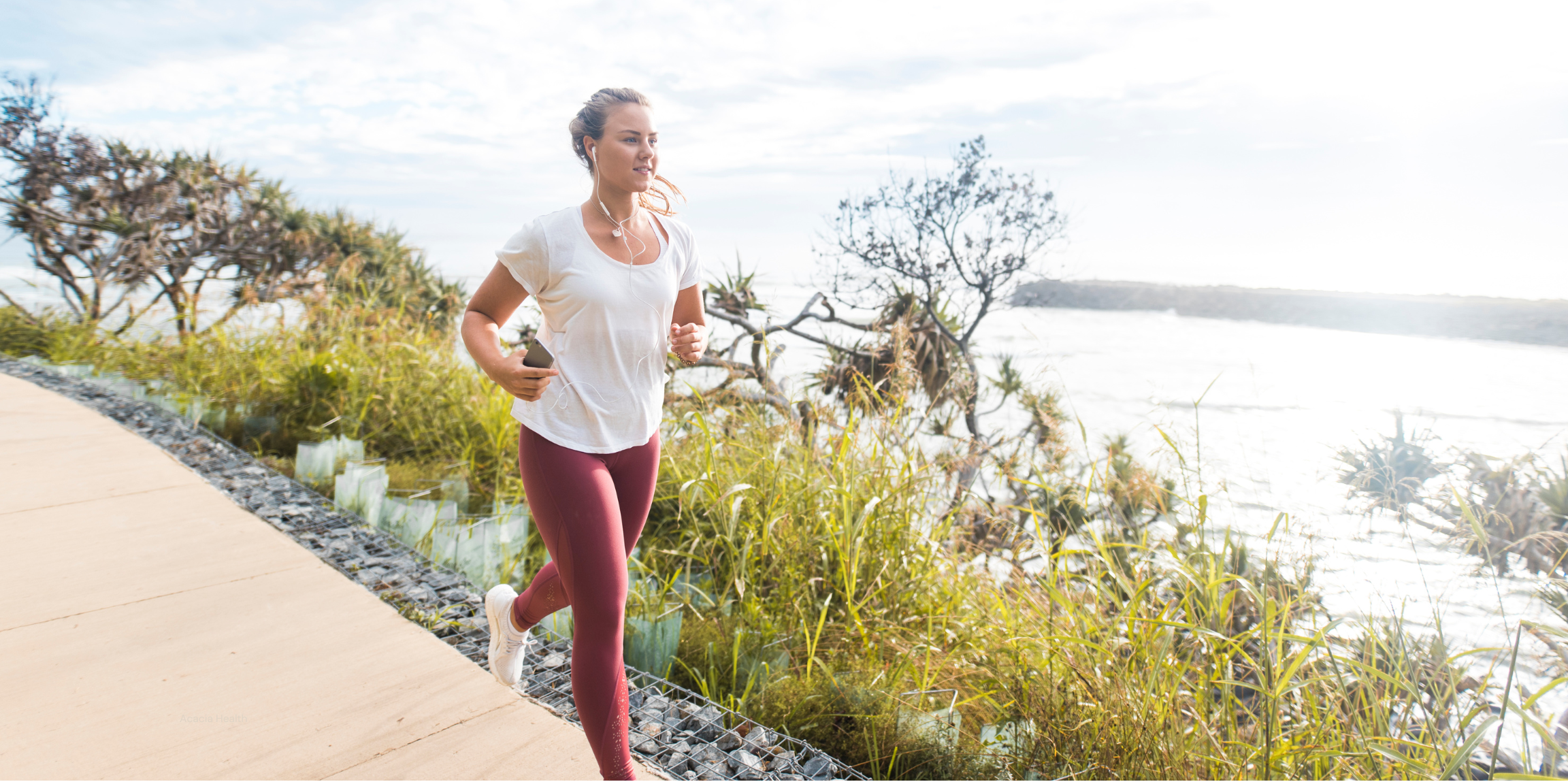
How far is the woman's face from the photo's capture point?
76.0 inches

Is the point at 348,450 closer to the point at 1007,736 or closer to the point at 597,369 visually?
the point at 597,369

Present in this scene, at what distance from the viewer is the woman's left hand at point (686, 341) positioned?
2.09m

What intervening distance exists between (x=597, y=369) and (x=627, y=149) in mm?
546

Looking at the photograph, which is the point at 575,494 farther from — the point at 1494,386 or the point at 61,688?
the point at 1494,386

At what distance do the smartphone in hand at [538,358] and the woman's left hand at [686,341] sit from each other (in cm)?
35

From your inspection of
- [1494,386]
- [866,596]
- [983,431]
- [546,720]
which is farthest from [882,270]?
[546,720]

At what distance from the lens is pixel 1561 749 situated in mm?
1475

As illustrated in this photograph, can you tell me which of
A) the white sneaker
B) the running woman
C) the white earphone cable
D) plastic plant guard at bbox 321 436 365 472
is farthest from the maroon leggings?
plastic plant guard at bbox 321 436 365 472

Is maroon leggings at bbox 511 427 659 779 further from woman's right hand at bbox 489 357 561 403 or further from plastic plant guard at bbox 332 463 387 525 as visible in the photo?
plastic plant guard at bbox 332 463 387 525

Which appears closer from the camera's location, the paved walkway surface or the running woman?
the running woman

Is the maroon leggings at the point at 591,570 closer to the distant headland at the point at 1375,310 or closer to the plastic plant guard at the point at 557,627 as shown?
the plastic plant guard at the point at 557,627

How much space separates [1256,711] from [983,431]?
8.94 m

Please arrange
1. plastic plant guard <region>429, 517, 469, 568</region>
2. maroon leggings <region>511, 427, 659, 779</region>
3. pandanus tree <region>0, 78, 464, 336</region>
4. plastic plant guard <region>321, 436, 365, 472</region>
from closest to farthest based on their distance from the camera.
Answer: maroon leggings <region>511, 427, 659, 779</region> → plastic plant guard <region>429, 517, 469, 568</region> → plastic plant guard <region>321, 436, 365, 472</region> → pandanus tree <region>0, 78, 464, 336</region>

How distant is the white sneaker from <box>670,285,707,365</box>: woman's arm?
89 centimetres
